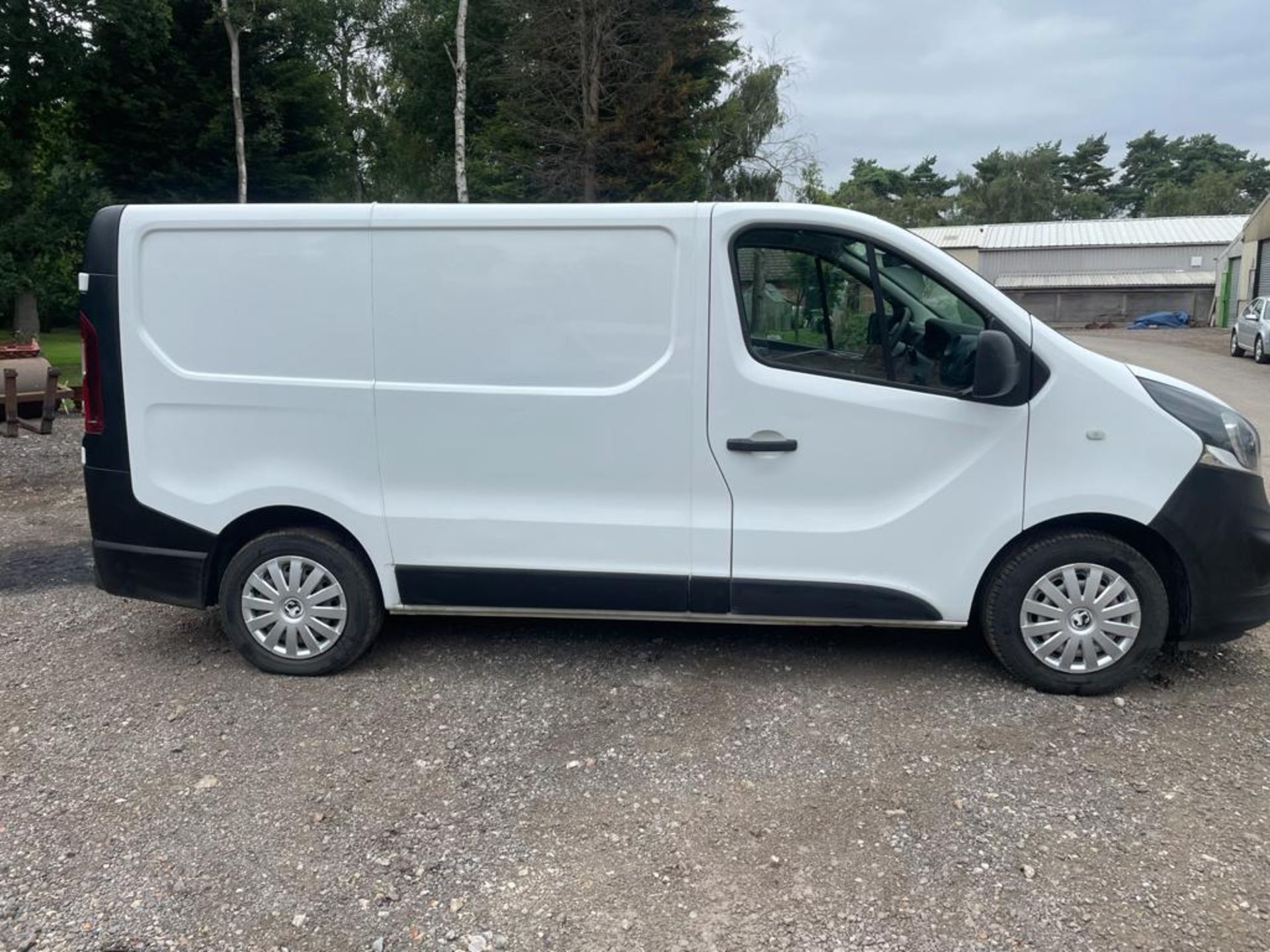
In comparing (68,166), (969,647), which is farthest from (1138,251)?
(969,647)

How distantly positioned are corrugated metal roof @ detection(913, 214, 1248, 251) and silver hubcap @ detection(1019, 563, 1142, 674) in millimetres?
52161

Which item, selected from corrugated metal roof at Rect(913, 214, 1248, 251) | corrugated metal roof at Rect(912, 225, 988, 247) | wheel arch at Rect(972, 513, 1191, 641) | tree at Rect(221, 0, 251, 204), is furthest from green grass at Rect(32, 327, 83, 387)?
corrugated metal roof at Rect(912, 225, 988, 247)

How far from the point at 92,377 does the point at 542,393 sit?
2037 mm

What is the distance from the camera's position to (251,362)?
4.35 m

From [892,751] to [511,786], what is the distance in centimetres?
145

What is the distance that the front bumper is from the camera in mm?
4016

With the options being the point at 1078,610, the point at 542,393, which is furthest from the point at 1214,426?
the point at 542,393

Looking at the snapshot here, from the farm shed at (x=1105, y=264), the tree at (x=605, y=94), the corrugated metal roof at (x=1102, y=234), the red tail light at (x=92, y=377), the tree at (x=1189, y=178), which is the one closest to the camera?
the red tail light at (x=92, y=377)

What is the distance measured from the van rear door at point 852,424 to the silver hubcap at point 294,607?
1.83m

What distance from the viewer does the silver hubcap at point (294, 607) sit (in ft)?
14.7

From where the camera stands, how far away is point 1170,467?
13.2 feet

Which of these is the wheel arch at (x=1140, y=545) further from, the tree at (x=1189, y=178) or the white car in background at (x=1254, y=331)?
the tree at (x=1189, y=178)

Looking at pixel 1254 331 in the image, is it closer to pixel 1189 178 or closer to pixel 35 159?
pixel 35 159

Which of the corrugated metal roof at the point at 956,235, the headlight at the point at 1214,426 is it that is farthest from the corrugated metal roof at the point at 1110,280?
the headlight at the point at 1214,426
